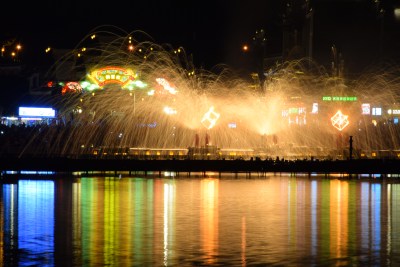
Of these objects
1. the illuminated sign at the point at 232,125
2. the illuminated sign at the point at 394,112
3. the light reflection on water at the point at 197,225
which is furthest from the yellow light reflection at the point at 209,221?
the illuminated sign at the point at 394,112

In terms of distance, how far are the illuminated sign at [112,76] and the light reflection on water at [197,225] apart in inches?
1171

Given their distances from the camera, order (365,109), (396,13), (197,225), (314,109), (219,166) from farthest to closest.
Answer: (396,13) < (314,109) < (365,109) < (219,166) < (197,225)

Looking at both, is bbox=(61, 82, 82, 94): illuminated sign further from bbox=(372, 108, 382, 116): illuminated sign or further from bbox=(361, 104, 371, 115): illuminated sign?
bbox=(372, 108, 382, 116): illuminated sign

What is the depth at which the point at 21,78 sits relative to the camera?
10200cm

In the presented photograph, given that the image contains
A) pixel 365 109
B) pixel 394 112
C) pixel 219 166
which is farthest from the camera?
pixel 394 112

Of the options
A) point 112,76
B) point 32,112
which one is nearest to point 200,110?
point 112,76

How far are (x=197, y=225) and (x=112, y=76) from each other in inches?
1770

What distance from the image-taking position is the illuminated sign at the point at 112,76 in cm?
6562

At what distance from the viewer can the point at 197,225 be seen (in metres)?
22.4

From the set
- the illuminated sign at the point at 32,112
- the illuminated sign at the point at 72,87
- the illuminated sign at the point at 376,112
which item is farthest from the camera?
the illuminated sign at the point at 376,112

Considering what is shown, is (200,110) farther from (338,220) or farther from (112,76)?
(338,220)

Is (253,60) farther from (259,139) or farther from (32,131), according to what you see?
(32,131)

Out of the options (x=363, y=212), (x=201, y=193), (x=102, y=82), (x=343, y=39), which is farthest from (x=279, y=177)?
(x=343, y=39)

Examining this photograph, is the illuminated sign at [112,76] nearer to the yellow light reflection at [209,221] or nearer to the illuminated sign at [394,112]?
the yellow light reflection at [209,221]
